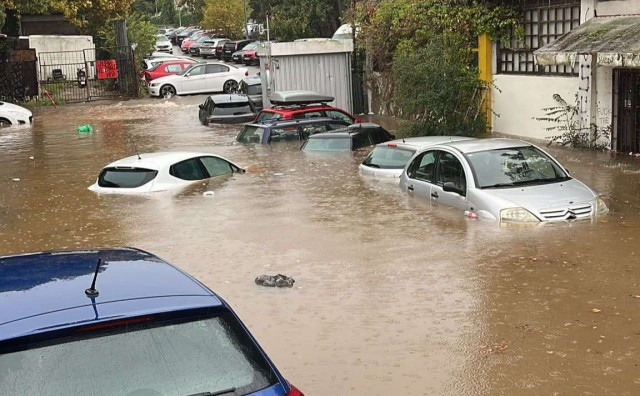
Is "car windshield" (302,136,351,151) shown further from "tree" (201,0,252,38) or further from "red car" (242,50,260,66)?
"tree" (201,0,252,38)

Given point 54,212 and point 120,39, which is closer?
point 54,212

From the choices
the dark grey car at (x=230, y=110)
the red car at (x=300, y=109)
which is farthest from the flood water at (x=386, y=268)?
the dark grey car at (x=230, y=110)

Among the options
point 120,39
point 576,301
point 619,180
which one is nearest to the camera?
point 576,301

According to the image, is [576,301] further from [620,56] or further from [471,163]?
[620,56]

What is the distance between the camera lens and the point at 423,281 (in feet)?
33.9

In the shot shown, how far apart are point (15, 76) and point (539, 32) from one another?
81.1ft

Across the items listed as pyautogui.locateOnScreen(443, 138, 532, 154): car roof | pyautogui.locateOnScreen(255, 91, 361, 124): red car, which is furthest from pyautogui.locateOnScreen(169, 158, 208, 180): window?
pyautogui.locateOnScreen(255, 91, 361, 124): red car

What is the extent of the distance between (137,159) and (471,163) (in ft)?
23.5

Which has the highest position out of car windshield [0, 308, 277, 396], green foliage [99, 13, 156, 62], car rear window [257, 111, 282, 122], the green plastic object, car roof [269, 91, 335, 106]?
green foliage [99, 13, 156, 62]

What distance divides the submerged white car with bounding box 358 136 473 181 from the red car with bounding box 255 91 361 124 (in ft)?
21.5

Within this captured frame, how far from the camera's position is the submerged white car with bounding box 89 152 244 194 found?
17.0 m

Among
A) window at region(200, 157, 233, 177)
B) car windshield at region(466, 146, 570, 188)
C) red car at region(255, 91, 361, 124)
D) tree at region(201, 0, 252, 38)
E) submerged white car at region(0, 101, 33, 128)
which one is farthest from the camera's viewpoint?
tree at region(201, 0, 252, 38)

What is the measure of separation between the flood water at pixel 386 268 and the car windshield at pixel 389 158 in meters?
0.59

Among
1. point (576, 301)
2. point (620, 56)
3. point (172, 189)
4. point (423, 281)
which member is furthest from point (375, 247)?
point (620, 56)
